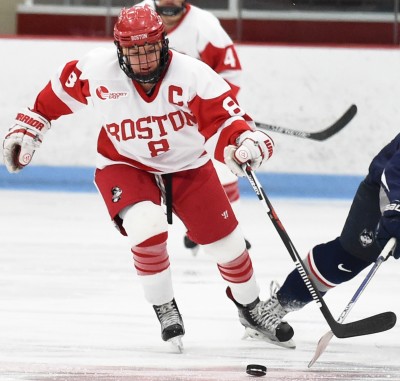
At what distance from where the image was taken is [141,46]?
8.96 ft

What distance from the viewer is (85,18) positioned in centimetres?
670

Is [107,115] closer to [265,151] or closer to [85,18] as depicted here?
[265,151]

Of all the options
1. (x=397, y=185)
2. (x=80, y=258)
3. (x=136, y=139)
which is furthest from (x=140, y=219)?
(x=80, y=258)

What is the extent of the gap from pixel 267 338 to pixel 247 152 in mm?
544

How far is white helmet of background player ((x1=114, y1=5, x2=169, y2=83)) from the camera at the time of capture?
8.96 ft

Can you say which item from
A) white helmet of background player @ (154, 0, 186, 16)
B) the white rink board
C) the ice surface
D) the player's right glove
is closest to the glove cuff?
the player's right glove

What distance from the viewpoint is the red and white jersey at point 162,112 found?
2.80 m

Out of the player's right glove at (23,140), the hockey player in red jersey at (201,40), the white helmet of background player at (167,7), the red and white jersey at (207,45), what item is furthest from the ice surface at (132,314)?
the white helmet of background player at (167,7)

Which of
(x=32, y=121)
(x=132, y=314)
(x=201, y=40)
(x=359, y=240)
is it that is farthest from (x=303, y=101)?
(x=359, y=240)

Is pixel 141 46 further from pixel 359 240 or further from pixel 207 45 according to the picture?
pixel 207 45

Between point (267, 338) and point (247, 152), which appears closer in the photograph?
point (247, 152)

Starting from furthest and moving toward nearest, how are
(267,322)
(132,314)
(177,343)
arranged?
(132,314) < (267,322) < (177,343)

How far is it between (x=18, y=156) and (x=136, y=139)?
351 mm

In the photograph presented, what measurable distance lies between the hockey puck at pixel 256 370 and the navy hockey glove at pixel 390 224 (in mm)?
412
